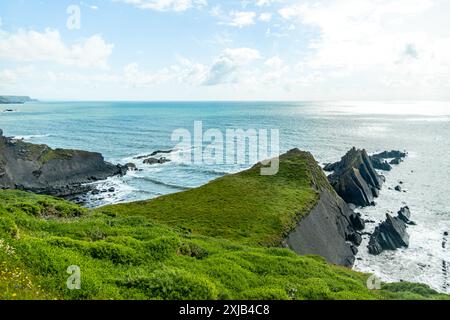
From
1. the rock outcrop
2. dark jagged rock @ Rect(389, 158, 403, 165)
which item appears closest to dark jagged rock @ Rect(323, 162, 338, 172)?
dark jagged rock @ Rect(389, 158, 403, 165)

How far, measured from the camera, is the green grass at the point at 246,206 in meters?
48.8

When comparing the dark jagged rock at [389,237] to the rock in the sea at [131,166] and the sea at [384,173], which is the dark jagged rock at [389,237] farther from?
the rock in the sea at [131,166]

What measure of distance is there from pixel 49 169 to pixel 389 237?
8643cm

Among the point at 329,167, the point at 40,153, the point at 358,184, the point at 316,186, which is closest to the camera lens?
the point at 316,186

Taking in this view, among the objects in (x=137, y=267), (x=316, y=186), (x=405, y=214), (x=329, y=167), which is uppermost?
(x=137, y=267)

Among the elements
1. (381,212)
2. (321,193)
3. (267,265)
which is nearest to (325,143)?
(381,212)

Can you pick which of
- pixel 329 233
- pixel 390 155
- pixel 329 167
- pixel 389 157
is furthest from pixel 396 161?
pixel 329 233

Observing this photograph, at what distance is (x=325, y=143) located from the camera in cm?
17112

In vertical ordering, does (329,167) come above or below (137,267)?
below

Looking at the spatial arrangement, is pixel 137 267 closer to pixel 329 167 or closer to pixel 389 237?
pixel 389 237

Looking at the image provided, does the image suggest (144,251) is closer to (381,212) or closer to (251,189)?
(251,189)

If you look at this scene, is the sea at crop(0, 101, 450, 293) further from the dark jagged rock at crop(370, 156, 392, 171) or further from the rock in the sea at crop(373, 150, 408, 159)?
the rock in the sea at crop(373, 150, 408, 159)

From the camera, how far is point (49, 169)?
325 ft

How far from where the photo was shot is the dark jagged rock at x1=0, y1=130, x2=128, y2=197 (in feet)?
302
